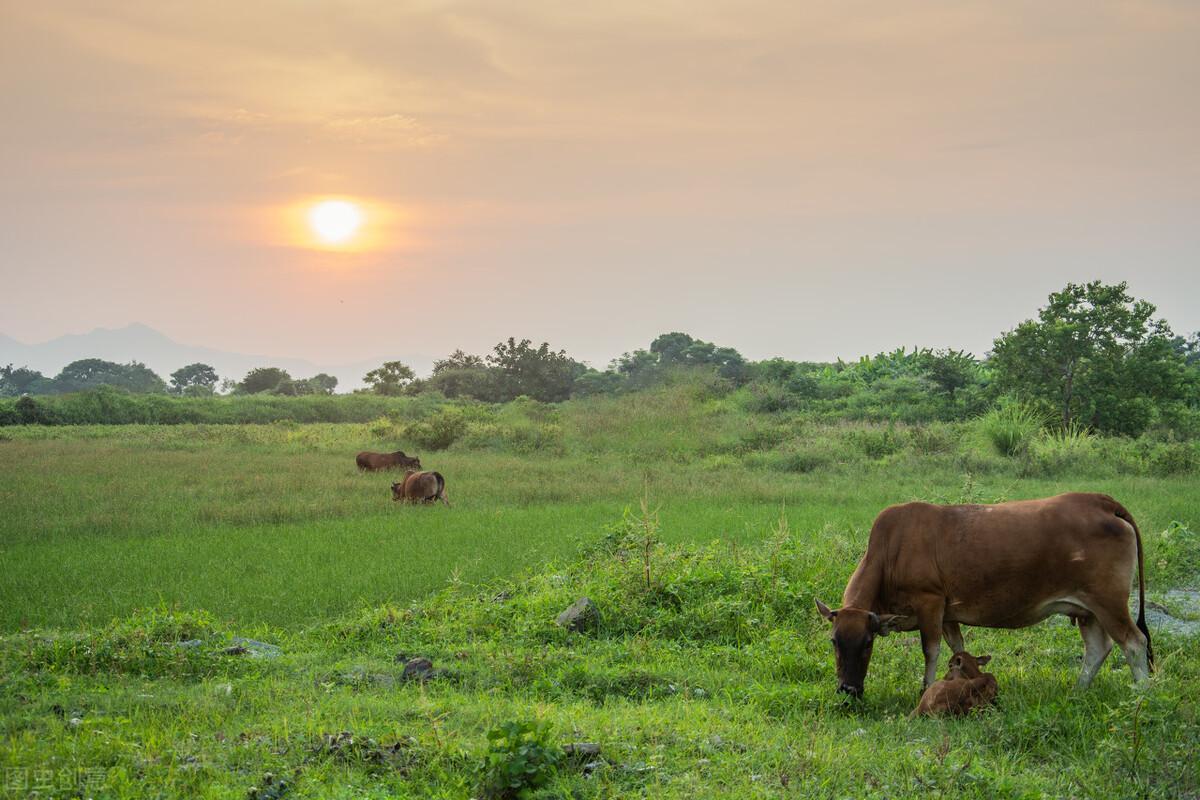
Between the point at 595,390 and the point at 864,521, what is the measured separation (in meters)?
38.9

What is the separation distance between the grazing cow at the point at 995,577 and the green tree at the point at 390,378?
5514cm

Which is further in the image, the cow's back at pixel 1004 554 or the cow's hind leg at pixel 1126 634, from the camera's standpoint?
the cow's back at pixel 1004 554

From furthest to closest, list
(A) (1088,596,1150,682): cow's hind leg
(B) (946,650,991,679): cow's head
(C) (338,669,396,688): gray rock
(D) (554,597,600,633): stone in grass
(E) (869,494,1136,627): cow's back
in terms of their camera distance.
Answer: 1. (D) (554,597,600,633): stone in grass
2. (C) (338,669,396,688): gray rock
3. (E) (869,494,1136,627): cow's back
4. (A) (1088,596,1150,682): cow's hind leg
5. (B) (946,650,991,679): cow's head

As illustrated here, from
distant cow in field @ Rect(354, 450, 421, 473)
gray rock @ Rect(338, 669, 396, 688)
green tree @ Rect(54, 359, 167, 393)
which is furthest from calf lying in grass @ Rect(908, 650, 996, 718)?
green tree @ Rect(54, 359, 167, 393)

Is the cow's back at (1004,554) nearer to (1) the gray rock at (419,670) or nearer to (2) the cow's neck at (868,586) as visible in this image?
(2) the cow's neck at (868,586)

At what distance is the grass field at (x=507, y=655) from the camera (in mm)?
5570

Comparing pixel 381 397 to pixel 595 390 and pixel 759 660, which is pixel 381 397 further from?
pixel 759 660

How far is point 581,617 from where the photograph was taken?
9.37 meters

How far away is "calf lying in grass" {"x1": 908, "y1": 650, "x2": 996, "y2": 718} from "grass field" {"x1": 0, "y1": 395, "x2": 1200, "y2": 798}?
0.45 feet

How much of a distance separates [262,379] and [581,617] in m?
64.9

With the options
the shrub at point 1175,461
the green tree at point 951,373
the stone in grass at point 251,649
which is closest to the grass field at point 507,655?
the stone in grass at point 251,649

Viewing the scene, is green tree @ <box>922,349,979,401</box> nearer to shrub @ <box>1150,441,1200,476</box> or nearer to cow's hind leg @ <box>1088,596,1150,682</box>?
shrub @ <box>1150,441,1200,476</box>

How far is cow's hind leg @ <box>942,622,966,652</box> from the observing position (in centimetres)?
780

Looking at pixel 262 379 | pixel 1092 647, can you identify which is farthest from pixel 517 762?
pixel 262 379
